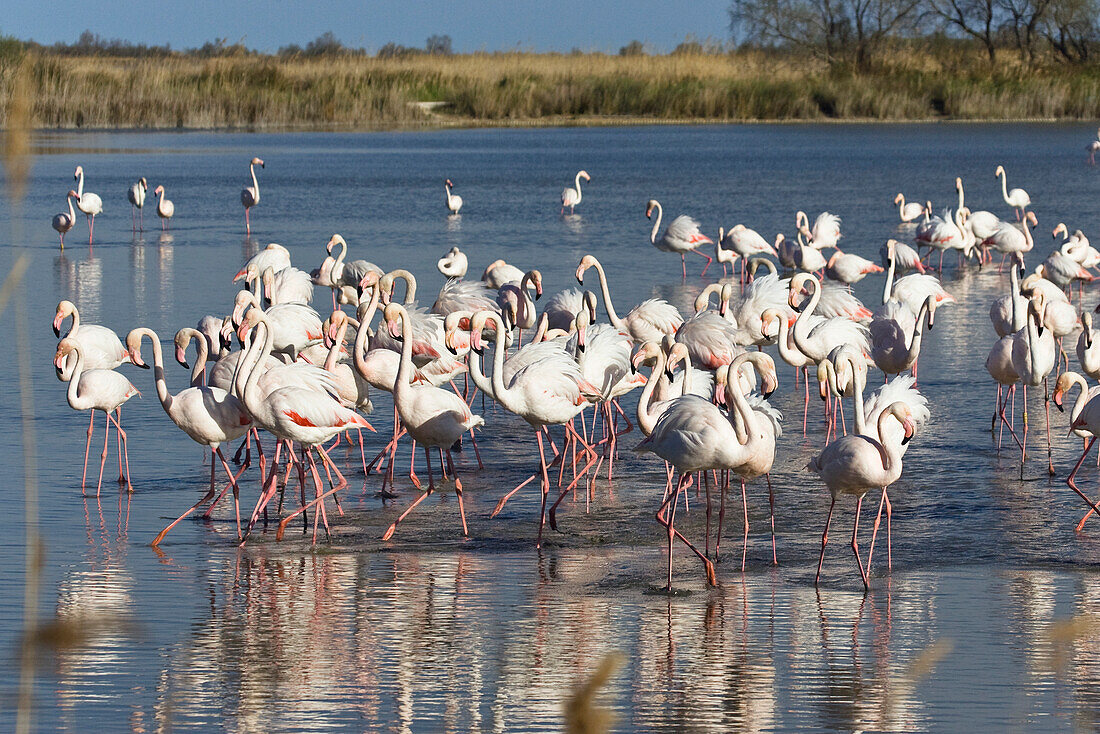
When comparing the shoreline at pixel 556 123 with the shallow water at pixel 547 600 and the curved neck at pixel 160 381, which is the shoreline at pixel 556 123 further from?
the curved neck at pixel 160 381

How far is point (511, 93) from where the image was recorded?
4631 cm

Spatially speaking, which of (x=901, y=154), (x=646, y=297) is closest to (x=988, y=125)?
(x=901, y=154)

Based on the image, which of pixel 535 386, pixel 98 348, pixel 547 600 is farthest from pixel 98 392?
pixel 547 600

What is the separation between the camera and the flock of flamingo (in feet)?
19.6

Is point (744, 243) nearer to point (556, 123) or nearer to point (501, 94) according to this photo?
point (501, 94)

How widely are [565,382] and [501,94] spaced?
40190 mm

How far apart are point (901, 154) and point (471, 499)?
2751 centimetres

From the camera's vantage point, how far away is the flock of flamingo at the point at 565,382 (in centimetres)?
598

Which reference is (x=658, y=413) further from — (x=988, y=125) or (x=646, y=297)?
(x=988, y=125)

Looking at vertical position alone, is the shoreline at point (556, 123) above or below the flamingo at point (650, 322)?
above

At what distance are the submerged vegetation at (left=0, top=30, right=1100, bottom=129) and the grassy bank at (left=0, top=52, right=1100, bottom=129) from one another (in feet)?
0.16

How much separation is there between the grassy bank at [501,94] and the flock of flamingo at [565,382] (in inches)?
1193

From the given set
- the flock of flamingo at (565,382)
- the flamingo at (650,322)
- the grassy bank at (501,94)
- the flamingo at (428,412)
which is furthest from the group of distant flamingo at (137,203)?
the grassy bank at (501,94)

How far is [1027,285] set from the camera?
28.1 ft
